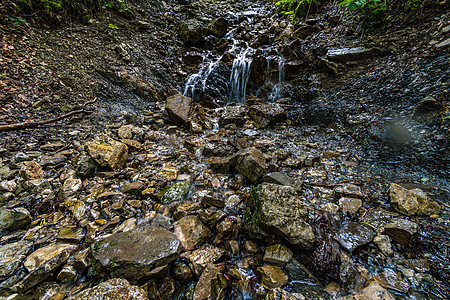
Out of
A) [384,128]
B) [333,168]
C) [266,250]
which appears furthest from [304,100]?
[266,250]

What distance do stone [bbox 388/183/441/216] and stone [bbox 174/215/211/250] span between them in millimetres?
2320

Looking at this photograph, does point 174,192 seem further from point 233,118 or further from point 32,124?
point 32,124

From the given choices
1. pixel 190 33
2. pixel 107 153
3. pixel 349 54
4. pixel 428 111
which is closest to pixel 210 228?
pixel 107 153

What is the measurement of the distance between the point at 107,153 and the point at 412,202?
4443 millimetres

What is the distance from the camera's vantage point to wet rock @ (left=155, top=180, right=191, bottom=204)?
8.13 ft

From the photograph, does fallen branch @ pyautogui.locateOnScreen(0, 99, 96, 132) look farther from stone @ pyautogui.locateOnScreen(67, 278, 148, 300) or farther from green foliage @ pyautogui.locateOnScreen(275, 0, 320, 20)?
green foliage @ pyautogui.locateOnScreen(275, 0, 320, 20)

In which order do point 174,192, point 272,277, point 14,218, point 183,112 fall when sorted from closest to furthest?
1. point 272,277
2. point 14,218
3. point 174,192
4. point 183,112

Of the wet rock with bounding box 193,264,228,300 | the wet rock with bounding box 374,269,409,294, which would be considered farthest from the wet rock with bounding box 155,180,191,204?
the wet rock with bounding box 374,269,409,294

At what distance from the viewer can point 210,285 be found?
4.99ft

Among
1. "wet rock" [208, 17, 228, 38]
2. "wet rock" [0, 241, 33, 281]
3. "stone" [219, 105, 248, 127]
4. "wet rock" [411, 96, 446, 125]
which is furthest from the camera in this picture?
"wet rock" [208, 17, 228, 38]

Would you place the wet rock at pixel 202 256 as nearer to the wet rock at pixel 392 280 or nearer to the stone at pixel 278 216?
the stone at pixel 278 216

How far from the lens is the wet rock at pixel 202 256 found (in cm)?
163

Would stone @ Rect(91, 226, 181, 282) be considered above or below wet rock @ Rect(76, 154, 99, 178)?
below

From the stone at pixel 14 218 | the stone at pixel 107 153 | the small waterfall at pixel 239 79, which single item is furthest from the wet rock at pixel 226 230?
the small waterfall at pixel 239 79
